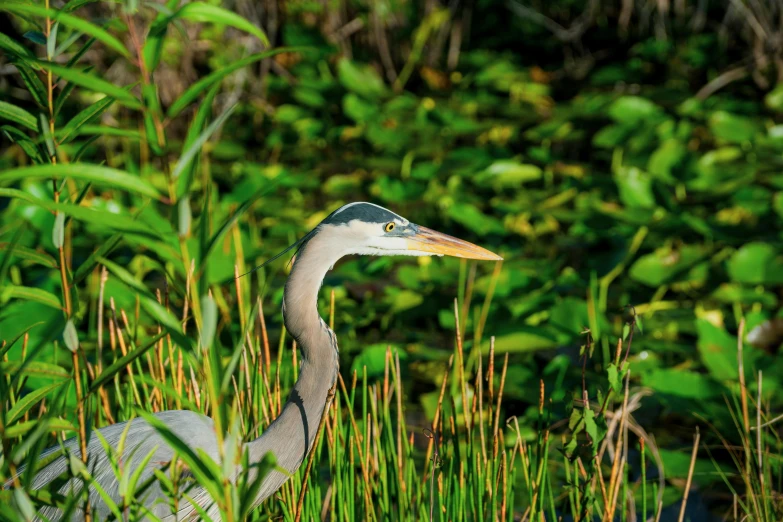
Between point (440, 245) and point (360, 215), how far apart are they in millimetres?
243

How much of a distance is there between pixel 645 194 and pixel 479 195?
0.88 metres

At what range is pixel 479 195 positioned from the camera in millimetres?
4348

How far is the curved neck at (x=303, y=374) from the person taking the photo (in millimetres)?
1679

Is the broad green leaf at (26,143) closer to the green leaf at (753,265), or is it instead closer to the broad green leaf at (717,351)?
the broad green leaf at (717,351)

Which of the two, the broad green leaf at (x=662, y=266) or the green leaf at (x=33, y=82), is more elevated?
the green leaf at (x=33, y=82)

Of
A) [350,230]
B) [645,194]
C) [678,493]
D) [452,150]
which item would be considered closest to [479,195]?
[452,150]

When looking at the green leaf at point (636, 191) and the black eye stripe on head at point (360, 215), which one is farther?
the green leaf at point (636, 191)

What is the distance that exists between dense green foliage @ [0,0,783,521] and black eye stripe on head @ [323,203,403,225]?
254 mm

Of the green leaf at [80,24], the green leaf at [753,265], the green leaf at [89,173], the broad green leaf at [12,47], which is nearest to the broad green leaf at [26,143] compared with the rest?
the broad green leaf at [12,47]

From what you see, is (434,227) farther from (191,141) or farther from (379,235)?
(191,141)

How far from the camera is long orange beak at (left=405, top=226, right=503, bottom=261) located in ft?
6.35

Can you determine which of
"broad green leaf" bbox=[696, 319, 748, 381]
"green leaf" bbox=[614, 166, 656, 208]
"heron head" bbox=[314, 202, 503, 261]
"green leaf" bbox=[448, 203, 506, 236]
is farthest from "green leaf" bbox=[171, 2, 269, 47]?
"green leaf" bbox=[614, 166, 656, 208]

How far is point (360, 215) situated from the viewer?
181cm

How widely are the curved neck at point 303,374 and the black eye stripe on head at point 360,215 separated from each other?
0.08 meters
